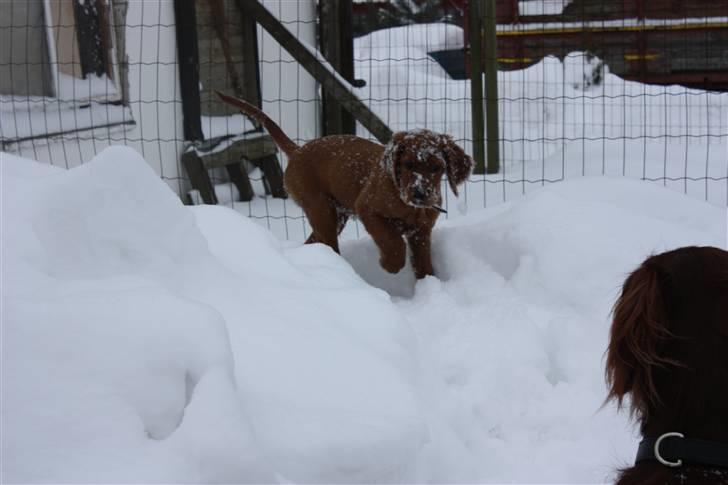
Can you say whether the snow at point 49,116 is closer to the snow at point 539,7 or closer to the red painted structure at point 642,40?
the red painted structure at point 642,40

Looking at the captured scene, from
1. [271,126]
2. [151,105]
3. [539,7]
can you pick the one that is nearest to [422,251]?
[271,126]

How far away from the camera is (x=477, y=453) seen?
278 cm

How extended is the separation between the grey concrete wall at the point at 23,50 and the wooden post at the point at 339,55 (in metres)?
2.24

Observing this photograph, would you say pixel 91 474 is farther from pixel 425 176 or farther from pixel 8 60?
pixel 8 60

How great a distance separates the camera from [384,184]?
4.53 metres

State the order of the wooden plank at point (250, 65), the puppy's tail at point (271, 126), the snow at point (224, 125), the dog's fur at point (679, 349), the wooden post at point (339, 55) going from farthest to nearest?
1. the wooden plank at point (250, 65)
2. the wooden post at point (339, 55)
3. the snow at point (224, 125)
4. the puppy's tail at point (271, 126)
5. the dog's fur at point (679, 349)

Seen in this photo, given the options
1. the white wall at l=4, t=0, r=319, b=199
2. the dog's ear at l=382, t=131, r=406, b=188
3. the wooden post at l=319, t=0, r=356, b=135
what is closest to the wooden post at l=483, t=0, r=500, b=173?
the wooden post at l=319, t=0, r=356, b=135

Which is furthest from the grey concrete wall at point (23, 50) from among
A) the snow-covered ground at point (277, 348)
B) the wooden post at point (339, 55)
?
the snow-covered ground at point (277, 348)

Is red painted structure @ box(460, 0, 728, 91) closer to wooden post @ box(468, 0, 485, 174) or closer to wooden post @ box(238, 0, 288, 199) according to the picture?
wooden post @ box(468, 0, 485, 174)

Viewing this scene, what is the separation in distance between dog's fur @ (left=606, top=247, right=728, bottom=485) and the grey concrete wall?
17.1ft

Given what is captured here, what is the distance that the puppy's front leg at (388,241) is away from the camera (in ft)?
14.9

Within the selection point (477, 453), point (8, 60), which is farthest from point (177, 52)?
point (477, 453)

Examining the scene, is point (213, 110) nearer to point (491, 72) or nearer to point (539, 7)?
point (491, 72)

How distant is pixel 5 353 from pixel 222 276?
3.24ft
